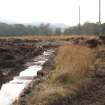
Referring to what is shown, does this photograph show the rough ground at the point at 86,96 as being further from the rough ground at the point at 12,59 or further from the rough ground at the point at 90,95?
the rough ground at the point at 12,59

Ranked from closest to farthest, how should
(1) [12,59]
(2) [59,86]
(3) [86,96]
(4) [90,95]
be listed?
(3) [86,96] → (4) [90,95] → (2) [59,86] → (1) [12,59]

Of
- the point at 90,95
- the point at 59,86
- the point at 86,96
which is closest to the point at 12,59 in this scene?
the point at 59,86

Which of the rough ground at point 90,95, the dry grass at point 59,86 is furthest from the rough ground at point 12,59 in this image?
the rough ground at point 90,95

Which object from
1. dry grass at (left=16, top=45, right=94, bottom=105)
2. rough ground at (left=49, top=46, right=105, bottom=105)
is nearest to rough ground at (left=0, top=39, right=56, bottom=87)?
dry grass at (left=16, top=45, right=94, bottom=105)

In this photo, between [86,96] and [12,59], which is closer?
[86,96]

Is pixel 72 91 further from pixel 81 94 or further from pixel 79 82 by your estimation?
pixel 79 82

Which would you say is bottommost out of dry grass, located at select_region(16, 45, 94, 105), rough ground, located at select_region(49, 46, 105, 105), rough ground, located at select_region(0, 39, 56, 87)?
rough ground, located at select_region(0, 39, 56, 87)

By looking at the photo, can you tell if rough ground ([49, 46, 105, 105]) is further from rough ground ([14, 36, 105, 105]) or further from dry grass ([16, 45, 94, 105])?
dry grass ([16, 45, 94, 105])

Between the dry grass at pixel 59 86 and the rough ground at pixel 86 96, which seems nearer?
the dry grass at pixel 59 86

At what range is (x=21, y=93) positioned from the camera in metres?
8.24

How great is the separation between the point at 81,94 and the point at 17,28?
86204 mm

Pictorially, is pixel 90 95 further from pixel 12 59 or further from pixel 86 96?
pixel 12 59

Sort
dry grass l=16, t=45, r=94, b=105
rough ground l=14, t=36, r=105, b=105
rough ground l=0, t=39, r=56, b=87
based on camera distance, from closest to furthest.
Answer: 1. dry grass l=16, t=45, r=94, b=105
2. rough ground l=14, t=36, r=105, b=105
3. rough ground l=0, t=39, r=56, b=87

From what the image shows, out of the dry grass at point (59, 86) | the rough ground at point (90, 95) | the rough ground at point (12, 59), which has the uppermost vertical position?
the dry grass at point (59, 86)
